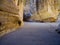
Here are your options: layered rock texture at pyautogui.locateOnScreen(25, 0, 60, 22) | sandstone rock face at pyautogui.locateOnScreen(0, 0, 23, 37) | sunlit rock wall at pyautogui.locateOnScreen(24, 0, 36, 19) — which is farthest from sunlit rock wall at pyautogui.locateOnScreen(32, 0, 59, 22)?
sandstone rock face at pyautogui.locateOnScreen(0, 0, 23, 37)

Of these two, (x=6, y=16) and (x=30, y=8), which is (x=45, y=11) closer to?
(x=30, y=8)

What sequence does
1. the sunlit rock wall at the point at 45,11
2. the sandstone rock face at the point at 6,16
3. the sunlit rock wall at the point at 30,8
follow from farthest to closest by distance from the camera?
the sunlit rock wall at the point at 30,8, the sunlit rock wall at the point at 45,11, the sandstone rock face at the point at 6,16

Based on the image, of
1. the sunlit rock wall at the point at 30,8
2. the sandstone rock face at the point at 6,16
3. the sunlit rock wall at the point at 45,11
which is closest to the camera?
the sandstone rock face at the point at 6,16

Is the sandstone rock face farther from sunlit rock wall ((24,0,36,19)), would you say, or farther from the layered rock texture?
sunlit rock wall ((24,0,36,19))

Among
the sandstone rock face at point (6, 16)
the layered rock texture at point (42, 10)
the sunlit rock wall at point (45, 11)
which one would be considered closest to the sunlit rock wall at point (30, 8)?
the layered rock texture at point (42, 10)

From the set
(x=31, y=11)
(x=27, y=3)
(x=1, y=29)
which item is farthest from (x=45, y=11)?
(x=1, y=29)

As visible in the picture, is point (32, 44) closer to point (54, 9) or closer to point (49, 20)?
point (49, 20)

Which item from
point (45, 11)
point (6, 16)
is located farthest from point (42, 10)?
point (6, 16)

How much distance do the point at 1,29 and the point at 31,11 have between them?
19.8 ft

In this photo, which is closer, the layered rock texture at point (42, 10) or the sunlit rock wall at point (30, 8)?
the layered rock texture at point (42, 10)

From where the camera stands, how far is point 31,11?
26.9ft

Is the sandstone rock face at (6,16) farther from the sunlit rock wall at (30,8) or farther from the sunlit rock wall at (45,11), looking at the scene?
the sunlit rock wall at (30,8)

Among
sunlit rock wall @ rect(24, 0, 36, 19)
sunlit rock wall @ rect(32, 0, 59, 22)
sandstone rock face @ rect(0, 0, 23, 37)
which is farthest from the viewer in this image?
sunlit rock wall @ rect(24, 0, 36, 19)

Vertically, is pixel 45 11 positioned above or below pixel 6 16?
above
